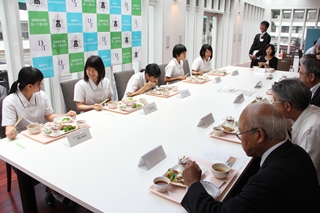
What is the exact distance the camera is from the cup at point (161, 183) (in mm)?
1196

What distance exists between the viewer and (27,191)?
5.21ft

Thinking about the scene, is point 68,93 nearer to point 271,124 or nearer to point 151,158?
point 151,158

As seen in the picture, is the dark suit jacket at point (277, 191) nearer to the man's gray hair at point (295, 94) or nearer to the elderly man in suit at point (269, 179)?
the elderly man in suit at point (269, 179)

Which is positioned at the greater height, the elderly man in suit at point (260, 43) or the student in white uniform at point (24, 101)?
the elderly man in suit at point (260, 43)

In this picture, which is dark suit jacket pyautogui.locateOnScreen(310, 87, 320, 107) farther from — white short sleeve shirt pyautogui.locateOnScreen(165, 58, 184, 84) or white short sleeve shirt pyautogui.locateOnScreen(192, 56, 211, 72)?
white short sleeve shirt pyautogui.locateOnScreen(192, 56, 211, 72)

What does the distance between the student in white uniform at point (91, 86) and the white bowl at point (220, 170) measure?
1447 mm

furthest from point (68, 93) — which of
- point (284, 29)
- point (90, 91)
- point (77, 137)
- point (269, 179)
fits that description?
point (284, 29)

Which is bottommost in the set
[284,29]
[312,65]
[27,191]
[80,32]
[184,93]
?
[27,191]

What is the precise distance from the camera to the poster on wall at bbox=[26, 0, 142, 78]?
10.1 ft

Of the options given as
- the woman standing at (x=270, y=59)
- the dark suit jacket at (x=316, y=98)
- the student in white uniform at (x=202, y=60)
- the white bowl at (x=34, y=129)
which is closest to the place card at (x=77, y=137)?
the white bowl at (x=34, y=129)

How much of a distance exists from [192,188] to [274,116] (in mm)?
455

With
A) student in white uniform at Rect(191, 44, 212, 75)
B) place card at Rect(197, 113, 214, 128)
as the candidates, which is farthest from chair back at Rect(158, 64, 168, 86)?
place card at Rect(197, 113, 214, 128)

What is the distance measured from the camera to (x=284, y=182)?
37.6 inches

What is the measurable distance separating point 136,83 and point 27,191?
169 cm
